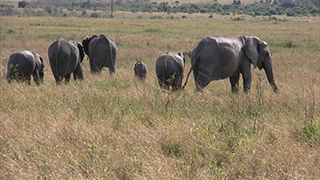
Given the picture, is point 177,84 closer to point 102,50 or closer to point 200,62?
point 200,62

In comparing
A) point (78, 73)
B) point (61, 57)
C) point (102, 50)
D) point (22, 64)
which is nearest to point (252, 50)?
point (61, 57)

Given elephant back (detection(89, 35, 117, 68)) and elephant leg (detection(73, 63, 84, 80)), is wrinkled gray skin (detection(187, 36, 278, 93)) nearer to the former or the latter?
elephant leg (detection(73, 63, 84, 80))

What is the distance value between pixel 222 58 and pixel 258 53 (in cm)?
138

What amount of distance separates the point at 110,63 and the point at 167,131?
7.31 metres

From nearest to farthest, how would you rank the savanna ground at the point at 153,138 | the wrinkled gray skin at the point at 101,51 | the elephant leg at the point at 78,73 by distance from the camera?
the savanna ground at the point at 153,138 → the elephant leg at the point at 78,73 → the wrinkled gray skin at the point at 101,51

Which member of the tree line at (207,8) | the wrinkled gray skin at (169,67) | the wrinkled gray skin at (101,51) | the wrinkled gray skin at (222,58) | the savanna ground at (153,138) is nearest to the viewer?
the savanna ground at (153,138)

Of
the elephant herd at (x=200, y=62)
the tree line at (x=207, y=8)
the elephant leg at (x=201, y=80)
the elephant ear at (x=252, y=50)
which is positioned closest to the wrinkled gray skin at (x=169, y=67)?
the elephant herd at (x=200, y=62)

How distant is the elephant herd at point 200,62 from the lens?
7.86 metres

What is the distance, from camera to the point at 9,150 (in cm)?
441

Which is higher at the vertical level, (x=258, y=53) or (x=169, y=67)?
(x=258, y=53)

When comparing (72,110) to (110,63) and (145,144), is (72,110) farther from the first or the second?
(110,63)

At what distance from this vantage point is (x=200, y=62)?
310 inches

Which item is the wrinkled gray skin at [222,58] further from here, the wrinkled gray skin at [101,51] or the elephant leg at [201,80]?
the wrinkled gray skin at [101,51]

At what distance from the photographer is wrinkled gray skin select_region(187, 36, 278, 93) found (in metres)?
7.83
